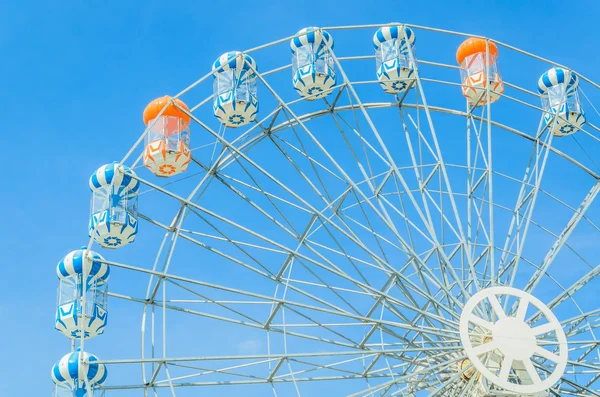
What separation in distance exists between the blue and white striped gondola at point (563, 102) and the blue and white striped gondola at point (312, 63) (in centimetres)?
493

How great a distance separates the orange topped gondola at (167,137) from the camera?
19.8 meters

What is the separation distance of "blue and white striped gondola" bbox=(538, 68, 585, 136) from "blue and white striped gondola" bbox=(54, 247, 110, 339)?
396 inches

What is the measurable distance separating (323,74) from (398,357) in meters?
5.82

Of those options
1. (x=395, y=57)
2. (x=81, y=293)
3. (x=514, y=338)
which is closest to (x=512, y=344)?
(x=514, y=338)

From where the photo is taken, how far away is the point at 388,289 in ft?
68.8

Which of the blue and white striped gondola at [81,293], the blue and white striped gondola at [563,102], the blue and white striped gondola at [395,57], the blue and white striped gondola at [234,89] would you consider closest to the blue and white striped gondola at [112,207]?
the blue and white striped gondola at [81,293]

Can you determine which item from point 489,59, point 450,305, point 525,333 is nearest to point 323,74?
point 489,59

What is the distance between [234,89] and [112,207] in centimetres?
336

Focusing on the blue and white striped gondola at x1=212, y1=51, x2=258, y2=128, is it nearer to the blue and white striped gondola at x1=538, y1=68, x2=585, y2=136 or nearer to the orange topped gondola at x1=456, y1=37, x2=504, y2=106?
the orange topped gondola at x1=456, y1=37, x2=504, y2=106

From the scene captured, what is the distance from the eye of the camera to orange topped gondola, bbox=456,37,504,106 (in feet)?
70.3

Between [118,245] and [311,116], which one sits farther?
[311,116]

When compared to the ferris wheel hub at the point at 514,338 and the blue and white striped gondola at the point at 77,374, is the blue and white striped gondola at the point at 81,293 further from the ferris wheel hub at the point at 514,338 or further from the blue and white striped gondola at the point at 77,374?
the ferris wheel hub at the point at 514,338

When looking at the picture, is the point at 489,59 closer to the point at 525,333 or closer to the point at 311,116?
the point at 311,116

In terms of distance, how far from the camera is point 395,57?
21031mm
